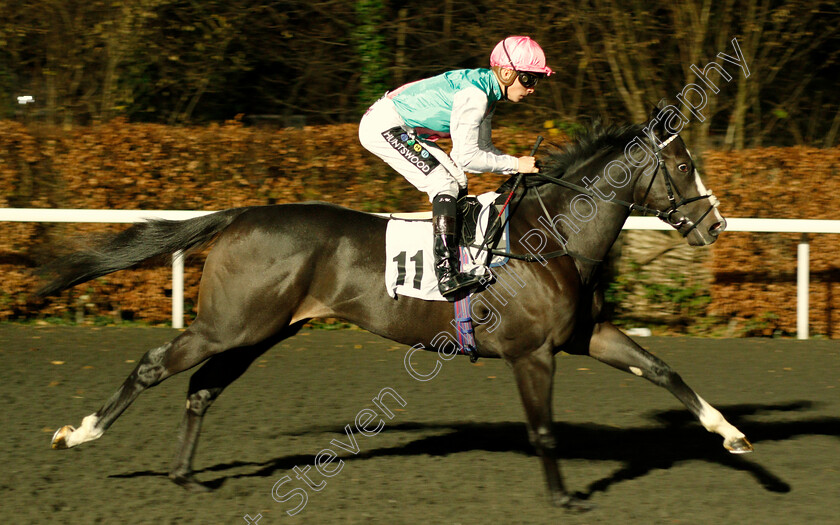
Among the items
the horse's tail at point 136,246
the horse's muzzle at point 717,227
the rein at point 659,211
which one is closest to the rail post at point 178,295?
the horse's tail at point 136,246

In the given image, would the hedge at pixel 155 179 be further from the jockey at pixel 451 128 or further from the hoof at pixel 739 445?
the hoof at pixel 739 445

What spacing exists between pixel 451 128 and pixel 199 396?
181 centimetres

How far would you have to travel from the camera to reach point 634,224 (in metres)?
8.21

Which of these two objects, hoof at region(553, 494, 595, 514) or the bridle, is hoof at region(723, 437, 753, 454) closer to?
hoof at region(553, 494, 595, 514)

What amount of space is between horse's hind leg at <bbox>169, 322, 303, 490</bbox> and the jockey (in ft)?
2.98

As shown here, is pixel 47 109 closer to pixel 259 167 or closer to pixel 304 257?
pixel 259 167

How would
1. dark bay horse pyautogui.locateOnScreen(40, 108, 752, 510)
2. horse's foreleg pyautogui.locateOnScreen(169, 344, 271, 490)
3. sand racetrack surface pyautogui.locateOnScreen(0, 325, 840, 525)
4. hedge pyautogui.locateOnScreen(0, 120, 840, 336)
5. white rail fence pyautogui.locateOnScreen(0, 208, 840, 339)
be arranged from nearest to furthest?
sand racetrack surface pyautogui.locateOnScreen(0, 325, 840, 525) < dark bay horse pyautogui.locateOnScreen(40, 108, 752, 510) < horse's foreleg pyautogui.locateOnScreen(169, 344, 271, 490) < white rail fence pyautogui.locateOnScreen(0, 208, 840, 339) < hedge pyautogui.locateOnScreen(0, 120, 840, 336)

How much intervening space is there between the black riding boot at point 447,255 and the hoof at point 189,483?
1.45 meters

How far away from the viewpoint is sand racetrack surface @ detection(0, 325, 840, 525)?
4043 millimetres

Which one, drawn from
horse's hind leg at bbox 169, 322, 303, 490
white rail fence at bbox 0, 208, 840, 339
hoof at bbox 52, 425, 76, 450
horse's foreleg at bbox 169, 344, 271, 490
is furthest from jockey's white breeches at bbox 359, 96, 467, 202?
white rail fence at bbox 0, 208, 840, 339

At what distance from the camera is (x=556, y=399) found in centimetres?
610

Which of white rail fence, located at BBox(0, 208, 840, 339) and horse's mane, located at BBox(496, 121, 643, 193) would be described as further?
Answer: white rail fence, located at BBox(0, 208, 840, 339)

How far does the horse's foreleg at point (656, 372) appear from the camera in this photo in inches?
164

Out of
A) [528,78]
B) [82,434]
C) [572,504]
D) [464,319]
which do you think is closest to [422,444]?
[464,319]
